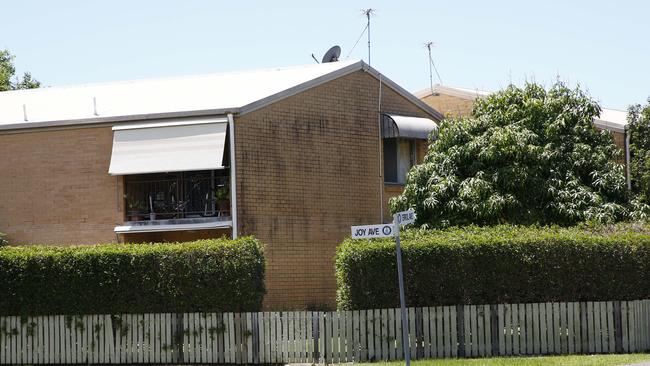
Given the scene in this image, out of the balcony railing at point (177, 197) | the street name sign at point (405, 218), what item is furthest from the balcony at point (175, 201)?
the street name sign at point (405, 218)

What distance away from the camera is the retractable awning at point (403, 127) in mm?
31750

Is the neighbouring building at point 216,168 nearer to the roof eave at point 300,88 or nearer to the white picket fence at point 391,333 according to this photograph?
the roof eave at point 300,88

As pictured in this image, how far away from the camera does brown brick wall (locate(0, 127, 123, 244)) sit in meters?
29.2

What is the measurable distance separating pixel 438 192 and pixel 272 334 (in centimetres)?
780

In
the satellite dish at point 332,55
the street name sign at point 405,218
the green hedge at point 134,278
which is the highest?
the satellite dish at point 332,55

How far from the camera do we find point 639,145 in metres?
36.1

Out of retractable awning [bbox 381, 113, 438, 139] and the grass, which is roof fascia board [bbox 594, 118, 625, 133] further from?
the grass

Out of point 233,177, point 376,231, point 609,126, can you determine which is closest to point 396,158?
point 609,126

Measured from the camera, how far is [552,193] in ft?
91.3

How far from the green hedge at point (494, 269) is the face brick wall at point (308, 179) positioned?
5.95 metres

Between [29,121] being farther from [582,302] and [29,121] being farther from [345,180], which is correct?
[582,302]

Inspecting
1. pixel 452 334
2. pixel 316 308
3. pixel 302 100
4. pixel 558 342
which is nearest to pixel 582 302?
pixel 558 342

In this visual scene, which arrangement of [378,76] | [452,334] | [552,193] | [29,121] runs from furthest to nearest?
[378,76]
[29,121]
[552,193]
[452,334]

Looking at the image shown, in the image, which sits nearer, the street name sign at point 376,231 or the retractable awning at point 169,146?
the street name sign at point 376,231
